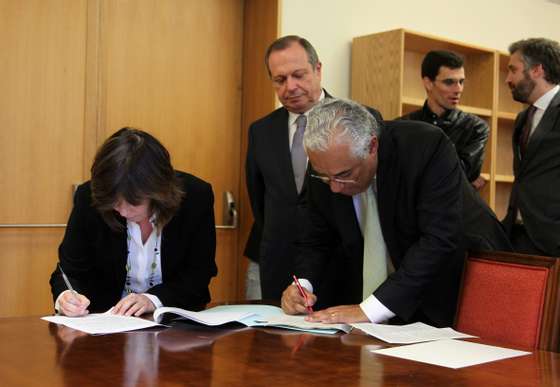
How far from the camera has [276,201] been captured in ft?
11.1

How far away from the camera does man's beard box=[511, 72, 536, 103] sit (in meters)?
3.72

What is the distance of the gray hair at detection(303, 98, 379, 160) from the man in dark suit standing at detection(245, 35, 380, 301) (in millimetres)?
1107

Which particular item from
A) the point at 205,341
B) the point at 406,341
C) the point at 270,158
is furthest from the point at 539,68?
the point at 205,341

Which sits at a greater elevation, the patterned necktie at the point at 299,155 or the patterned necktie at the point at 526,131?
the patterned necktie at the point at 526,131

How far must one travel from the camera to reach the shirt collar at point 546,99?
365 cm

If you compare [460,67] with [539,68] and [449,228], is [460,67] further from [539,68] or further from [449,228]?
[449,228]

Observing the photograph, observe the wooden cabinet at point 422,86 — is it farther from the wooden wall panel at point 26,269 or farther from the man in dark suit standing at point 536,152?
the wooden wall panel at point 26,269

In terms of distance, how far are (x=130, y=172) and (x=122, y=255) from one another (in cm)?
39

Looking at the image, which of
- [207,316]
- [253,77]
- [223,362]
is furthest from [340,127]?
[253,77]

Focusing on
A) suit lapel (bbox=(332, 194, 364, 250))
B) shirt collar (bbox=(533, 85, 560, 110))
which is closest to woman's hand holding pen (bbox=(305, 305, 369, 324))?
suit lapel (bbox=(332, 194, 364, 250))

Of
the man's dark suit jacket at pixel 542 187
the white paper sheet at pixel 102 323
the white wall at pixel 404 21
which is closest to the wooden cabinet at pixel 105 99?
the white wall at pixel 404 21

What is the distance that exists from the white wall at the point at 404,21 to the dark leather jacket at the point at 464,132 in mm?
875

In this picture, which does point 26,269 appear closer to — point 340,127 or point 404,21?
point 340,127

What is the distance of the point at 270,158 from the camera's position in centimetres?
342
